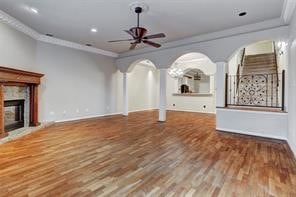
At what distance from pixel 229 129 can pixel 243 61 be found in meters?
5.60

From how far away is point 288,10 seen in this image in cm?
372

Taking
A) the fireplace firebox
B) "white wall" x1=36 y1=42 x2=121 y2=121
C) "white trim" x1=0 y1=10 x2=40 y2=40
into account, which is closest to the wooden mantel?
the fireplace firebox

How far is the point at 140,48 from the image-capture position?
24.6 ft

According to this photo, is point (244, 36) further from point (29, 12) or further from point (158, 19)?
point (29, 12)

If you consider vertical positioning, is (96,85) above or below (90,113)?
above

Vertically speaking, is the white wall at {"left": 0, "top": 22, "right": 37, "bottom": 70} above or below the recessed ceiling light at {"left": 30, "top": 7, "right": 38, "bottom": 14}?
below

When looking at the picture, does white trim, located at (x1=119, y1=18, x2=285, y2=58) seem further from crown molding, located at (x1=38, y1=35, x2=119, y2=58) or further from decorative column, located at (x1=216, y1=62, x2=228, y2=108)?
crown molding, located at (x1=38, y1=35, x2=119, y2=58)

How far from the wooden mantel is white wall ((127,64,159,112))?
4.74m

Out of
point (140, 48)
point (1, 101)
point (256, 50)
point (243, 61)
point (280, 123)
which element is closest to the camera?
point (1, 101)

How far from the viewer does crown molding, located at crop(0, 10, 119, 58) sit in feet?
14.8

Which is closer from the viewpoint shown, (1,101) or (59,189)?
(59,189)

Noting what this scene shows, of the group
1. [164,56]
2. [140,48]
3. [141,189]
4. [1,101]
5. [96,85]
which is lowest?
[141,189]

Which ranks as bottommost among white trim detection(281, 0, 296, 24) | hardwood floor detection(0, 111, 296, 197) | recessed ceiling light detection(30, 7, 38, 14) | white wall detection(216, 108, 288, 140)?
hardwood floor detection(0, 111, 296, 197)

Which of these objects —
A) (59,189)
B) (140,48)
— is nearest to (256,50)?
(140,48)
